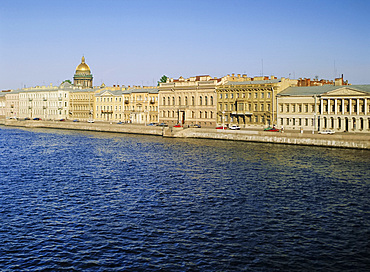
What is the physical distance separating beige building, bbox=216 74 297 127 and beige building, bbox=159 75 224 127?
8.99 feet

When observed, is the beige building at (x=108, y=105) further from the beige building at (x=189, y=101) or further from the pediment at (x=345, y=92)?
the pediment at (x=345, y=92)

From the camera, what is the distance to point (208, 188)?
3631 cm

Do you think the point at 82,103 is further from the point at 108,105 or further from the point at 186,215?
the point at 186,215

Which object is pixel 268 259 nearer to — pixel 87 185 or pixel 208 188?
pixel 208 188

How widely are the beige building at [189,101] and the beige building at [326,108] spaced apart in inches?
785

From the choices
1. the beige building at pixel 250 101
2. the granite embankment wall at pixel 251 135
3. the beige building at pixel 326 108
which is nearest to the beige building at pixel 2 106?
the granite embankment wall at pixel 251 135

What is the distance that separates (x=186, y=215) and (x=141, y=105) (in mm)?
97284

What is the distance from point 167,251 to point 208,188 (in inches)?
576

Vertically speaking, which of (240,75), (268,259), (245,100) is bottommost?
(268,259)

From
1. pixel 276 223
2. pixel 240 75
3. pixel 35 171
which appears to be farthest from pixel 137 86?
pixel 276 223

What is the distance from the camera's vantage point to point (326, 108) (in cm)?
8081

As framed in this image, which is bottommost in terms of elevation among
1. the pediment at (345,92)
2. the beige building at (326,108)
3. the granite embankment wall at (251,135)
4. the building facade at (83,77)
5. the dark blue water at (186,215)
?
the dark blue water at (186,215)

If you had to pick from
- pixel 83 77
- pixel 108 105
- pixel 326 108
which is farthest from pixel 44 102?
pixel 326 108

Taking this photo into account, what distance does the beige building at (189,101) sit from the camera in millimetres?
103875
